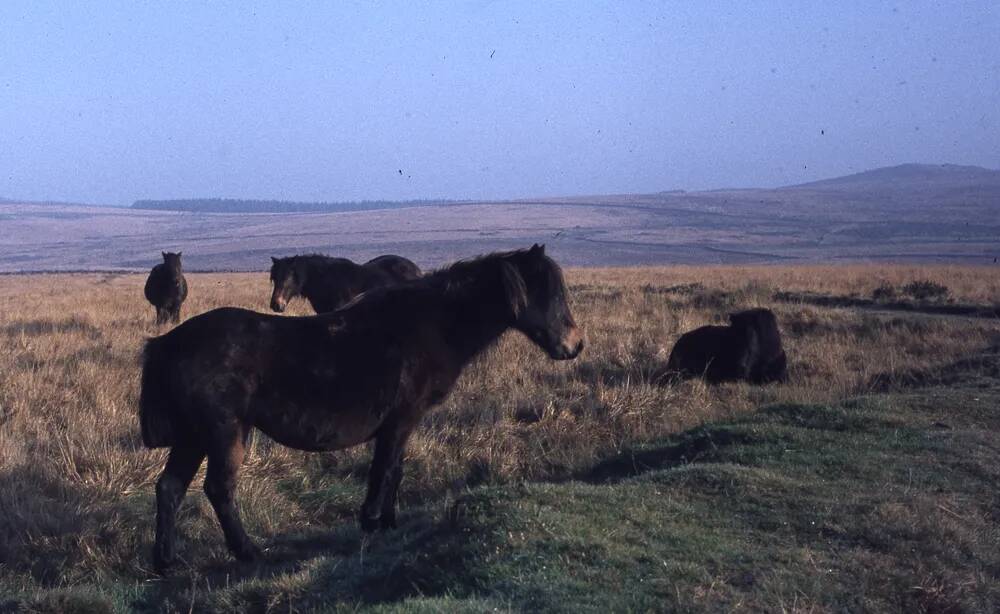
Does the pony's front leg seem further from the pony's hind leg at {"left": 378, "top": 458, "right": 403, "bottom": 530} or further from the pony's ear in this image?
the pony's ear

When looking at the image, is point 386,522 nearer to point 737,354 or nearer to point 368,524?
point 368,524

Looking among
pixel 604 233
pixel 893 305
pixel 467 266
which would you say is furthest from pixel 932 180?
pixel 467 266

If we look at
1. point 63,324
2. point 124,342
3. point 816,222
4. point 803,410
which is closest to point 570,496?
point 803,410

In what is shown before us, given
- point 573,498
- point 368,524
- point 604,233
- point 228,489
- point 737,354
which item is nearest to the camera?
point 573,498

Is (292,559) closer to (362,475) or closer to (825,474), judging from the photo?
(362,475)

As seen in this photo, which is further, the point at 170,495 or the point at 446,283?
the point at 446,283

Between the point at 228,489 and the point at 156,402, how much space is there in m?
0.74

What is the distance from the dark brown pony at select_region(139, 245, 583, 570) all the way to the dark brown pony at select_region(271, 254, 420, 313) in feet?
33.3

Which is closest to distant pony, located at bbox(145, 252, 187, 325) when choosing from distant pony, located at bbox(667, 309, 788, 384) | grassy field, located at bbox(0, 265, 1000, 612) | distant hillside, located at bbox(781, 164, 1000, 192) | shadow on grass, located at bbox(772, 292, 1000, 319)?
grassy field, located at bbox(0, 265, 1000, 612)

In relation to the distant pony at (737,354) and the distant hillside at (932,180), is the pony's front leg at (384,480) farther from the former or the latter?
the distant hillside at (932,180)

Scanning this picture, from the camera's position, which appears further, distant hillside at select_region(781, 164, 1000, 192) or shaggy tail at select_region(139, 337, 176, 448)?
distant hillside at select_region(781, 164, 1000, 192)

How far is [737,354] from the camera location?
43.3 ft

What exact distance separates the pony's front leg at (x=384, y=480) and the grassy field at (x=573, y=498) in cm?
18

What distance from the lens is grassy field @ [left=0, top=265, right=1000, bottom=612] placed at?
5.32 meters
